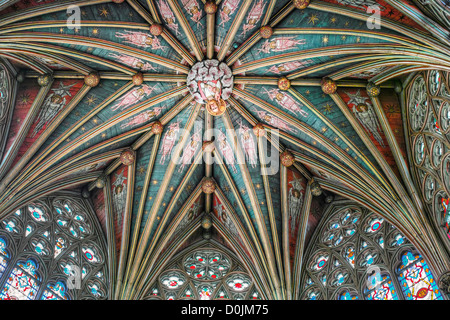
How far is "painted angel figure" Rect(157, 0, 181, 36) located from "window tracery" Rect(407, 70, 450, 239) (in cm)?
762

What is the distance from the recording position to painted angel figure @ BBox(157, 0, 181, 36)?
18.0 m

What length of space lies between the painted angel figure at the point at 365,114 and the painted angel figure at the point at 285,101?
1629 millimetres

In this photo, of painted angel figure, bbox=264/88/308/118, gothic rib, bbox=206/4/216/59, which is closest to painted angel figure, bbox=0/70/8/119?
gothic rib, bbox=206/4/216/59

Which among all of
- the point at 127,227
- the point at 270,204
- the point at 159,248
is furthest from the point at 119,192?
the point at 270,204

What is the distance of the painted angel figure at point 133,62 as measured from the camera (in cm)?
1859

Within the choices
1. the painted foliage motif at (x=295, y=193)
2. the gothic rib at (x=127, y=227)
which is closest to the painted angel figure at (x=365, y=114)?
the painted foliage motif at (x=295, y=193)

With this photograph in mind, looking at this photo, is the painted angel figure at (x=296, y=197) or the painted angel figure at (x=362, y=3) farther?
the painted angel figure at (x=296, y=197)

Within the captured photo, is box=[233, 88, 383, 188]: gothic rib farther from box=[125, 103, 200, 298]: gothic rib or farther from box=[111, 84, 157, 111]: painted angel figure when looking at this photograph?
box=[111, 84, 157, 111]: painted angel figure

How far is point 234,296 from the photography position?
19.9 meters

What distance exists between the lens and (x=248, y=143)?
20.3 meters

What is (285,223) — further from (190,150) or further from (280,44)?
(280,44)

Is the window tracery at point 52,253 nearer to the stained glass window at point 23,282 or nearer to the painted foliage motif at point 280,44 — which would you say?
the stained glass window at point 23,282

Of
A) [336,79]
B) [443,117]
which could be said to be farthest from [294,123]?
[443,117]
